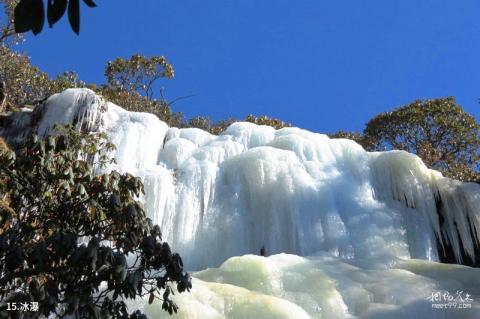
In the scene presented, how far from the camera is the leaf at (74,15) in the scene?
1.65 metres

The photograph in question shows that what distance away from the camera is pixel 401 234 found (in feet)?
28.2

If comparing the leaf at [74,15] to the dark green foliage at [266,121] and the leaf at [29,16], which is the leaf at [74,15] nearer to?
the leaf at [29,16]

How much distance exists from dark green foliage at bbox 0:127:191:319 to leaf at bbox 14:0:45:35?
5.24ft

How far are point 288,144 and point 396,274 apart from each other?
187 inches

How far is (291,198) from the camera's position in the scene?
28.7ft

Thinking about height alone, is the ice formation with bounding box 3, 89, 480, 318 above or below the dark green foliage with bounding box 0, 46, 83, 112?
below

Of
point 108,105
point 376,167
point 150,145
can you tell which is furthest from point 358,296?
point 108,105

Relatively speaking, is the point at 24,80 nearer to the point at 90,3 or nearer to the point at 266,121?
the point at 266,121

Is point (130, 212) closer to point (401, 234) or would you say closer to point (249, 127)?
point (401, 234)

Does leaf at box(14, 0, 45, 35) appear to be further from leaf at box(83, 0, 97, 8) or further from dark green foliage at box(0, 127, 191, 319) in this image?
dark green foliage at box(0, 127, 191, 319)

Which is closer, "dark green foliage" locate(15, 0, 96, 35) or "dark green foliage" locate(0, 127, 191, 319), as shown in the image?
"dark green foliage" locate(15, 0, 96, 35)

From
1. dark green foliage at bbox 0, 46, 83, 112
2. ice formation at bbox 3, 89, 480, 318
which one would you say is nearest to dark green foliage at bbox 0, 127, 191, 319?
ice formation at bbox 3, 89, 480, 318

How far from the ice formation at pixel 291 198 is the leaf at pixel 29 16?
4.60 m

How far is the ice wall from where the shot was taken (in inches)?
328
